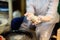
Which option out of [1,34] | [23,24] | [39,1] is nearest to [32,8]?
[39,1]

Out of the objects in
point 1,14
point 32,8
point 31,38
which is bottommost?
point 31,38

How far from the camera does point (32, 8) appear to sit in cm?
107

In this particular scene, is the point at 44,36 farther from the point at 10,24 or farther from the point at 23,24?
the point at 10,24

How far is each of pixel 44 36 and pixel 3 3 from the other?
538mm

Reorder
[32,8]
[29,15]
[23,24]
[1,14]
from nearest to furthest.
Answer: [29,15]
[32,8]
[23,24]
[1,14]

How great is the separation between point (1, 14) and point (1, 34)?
29 cm

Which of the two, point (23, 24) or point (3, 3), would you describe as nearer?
point (23, 24)

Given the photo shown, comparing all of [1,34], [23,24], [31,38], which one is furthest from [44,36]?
[1,34]

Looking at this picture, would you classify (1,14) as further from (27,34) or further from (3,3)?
(27,34)

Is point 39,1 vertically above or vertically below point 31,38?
above

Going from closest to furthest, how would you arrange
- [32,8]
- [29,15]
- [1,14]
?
[29,15] < [32,8] < [1,14]

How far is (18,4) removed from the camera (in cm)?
137

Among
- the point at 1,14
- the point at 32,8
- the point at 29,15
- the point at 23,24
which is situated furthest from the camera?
the point at 1,14

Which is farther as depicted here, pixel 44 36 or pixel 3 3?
pixel 3 3
